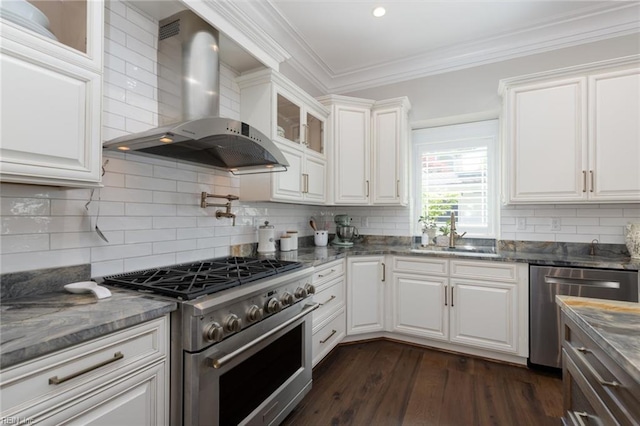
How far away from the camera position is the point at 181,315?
1229mm

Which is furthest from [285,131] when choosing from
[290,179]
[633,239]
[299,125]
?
[633,239]

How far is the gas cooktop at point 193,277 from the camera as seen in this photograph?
51.9 inches

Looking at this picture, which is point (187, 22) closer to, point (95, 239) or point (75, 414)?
point (95, 239)

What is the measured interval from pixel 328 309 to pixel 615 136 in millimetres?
2687

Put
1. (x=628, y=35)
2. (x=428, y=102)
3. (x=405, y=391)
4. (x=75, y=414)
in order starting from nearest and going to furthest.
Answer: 1. (x=75, y=414)
2. (x=405, y=391)
3. (x=628, y=35)
4. (x=428, y=102)

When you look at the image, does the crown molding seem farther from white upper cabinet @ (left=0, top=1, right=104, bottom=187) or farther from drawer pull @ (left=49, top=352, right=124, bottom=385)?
drawer pull @ (left=49, top=352, right=124, bottom=385)

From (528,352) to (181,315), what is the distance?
2.65 meters

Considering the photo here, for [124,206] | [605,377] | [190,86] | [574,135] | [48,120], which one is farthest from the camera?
[574,135]

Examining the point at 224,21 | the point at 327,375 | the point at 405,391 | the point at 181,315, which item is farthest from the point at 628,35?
the point at 181,315

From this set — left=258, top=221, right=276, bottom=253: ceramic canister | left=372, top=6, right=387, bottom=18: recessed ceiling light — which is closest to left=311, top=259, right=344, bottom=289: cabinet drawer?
left=258, top=221, right=276, bottom=253: ceramic canister

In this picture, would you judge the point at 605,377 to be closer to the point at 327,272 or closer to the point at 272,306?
the point at 272,306

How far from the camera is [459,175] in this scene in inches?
132

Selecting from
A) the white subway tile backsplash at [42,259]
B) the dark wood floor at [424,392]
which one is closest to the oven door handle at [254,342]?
the dark wood floor at [424,392]

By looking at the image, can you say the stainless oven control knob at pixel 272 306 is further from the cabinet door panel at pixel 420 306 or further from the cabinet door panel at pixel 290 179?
the cabinet door panel at pixel 420 306
